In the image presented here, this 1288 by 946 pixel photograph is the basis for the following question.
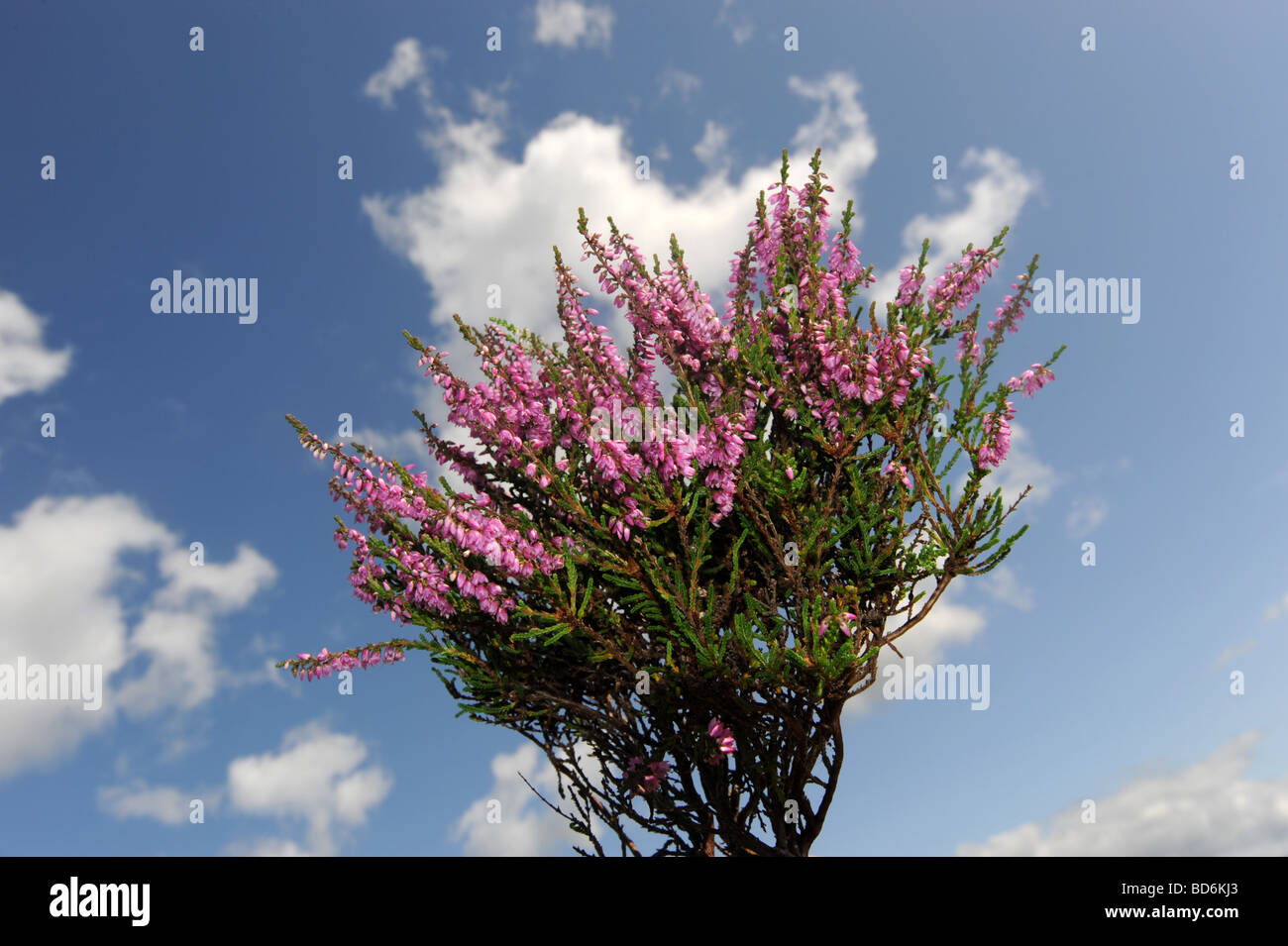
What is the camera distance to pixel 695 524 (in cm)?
968

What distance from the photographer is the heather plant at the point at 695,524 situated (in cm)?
912

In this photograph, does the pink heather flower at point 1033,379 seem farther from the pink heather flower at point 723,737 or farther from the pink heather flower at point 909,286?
the pink heather flower at point 723,737

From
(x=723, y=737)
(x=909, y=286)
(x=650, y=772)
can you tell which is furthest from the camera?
(x=909, y=286)

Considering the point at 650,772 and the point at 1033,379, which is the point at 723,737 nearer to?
the point at 650,772

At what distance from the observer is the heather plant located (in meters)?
9.12

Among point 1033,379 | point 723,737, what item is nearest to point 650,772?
point 723,737

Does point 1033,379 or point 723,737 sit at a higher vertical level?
point 1033,379

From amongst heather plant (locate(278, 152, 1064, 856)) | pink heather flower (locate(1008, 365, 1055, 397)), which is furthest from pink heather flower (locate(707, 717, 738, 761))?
pink heather flower (locate(1008, 365, 1055, 397))

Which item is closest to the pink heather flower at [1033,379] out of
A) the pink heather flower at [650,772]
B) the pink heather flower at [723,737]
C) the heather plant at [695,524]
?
the heather plant at [695,524]

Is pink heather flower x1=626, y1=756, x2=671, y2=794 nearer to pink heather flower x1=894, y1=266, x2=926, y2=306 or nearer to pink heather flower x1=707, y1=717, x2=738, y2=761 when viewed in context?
pink heather flower x1=707, y1=717, x2=738, y2=761
